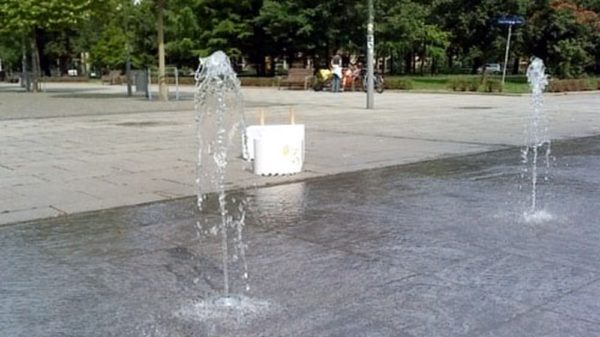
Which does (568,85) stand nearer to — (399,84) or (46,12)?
(399,84)

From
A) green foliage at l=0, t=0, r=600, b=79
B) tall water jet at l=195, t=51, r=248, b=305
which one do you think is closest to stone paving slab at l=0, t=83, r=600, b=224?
tall water jet at l=195, t=51, r=248, b=305

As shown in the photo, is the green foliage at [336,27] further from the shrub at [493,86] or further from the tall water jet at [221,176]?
the tall water jet at [221,176]

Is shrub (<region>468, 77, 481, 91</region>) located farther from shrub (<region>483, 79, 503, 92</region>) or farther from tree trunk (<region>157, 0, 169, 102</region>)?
tree trunk (<region>157, 0, 169, 102</region>)

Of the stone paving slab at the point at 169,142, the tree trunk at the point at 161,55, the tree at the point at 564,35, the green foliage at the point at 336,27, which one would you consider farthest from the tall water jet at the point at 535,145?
the tree at the point at 564,35

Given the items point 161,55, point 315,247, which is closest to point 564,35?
point 161,55

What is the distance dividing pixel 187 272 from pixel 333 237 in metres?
1.46

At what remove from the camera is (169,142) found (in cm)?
1285

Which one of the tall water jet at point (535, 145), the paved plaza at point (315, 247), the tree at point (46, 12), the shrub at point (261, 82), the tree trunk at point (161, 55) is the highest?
the tree at point (46, 12)

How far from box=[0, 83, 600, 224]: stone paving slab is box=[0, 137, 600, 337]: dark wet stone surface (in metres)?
1.06

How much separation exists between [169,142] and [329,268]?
8.39 m

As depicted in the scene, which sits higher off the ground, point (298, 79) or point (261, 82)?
point (298, 79)

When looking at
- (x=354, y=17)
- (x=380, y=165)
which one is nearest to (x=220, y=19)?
(x=354, y=17)

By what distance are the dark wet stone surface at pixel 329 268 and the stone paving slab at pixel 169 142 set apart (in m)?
1.06

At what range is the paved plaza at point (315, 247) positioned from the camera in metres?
4.04
